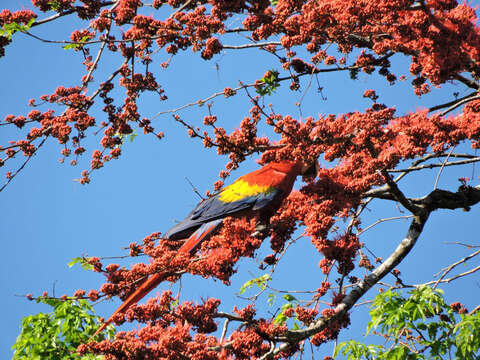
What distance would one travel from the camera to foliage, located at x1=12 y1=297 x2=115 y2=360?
470cm

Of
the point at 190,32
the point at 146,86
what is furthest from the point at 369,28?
the point at 146,86

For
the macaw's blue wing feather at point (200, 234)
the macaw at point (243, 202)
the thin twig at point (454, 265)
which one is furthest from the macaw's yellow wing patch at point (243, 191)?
the thin twig at point (454, 265)

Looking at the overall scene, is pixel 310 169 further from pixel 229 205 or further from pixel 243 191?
pixel 229 205

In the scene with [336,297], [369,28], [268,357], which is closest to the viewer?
[268,357]

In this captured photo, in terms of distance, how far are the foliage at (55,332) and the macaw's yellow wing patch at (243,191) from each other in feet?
5.54

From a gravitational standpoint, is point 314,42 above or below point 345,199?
above

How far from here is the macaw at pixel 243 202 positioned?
4316 millimetres

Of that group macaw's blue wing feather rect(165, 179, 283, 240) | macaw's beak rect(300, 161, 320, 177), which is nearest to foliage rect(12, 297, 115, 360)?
macaw's blue wing feather rect(165, 179, 283, 240)

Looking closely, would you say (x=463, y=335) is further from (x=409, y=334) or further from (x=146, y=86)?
(x=146, y=86)

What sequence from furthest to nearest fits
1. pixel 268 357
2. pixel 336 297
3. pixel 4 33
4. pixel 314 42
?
pixel 314 42 → pixel 4 33 → pixel 336 297 → pixel 268 357

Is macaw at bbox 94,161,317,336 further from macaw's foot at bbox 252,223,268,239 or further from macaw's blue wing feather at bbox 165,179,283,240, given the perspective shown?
macaw's foot at bbox 252,223,268,239

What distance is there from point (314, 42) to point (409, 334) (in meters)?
2.87

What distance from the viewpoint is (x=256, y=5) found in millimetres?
4129

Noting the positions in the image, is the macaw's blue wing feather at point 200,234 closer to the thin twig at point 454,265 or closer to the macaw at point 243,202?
the macaw at point 243,202
